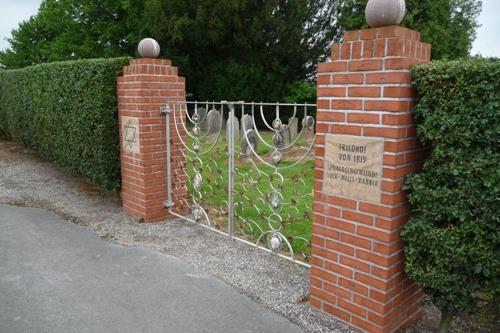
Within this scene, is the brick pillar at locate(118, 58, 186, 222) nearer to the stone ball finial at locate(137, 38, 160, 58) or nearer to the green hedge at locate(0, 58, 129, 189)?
the stone ball finial at locate(137, 38, 160, 58)

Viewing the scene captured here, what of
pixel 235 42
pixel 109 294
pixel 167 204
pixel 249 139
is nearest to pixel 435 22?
pixel 235 42

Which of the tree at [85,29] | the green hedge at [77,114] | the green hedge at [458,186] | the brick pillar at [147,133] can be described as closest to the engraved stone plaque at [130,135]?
the brick pillar at [147,133]

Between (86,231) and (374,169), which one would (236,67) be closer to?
(86,231)

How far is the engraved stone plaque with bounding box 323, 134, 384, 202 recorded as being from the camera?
2557mm

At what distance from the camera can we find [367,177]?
2.61m

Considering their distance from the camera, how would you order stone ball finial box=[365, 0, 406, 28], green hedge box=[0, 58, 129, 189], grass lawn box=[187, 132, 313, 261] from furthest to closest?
green hedge box=[0, 58, 129, 189] < grass lawn box=[187, 132, 313, 261] < stone ball finial box=[365, 0, 406, 28]

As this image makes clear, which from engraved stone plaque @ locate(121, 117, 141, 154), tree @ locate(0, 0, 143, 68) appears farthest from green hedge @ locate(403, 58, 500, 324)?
tree @ locate(0, 0, 143, 68)

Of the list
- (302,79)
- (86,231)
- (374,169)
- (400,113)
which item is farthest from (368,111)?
(302,79)

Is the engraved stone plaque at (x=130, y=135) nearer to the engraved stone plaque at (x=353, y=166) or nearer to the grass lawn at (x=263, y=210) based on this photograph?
the grass lawn at (x=263, y=210)

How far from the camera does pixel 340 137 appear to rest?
2.74m

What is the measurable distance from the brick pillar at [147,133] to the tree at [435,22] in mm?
16055

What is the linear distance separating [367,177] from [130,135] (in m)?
3.28

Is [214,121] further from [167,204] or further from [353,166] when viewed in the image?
[353,166]

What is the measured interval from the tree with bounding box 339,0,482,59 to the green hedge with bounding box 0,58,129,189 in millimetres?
15343
